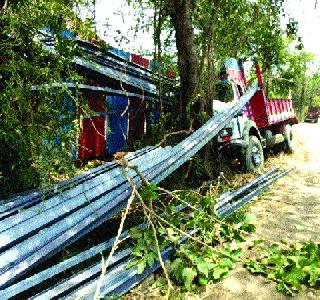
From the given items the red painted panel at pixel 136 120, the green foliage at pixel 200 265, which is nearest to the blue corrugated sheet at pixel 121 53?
the red painted panel at pixel 136 120

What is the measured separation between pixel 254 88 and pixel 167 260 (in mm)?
6231

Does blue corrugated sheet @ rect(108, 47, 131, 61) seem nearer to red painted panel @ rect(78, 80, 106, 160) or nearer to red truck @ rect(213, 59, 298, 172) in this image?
red painted panel @ rect(78, 80, 106, 160)

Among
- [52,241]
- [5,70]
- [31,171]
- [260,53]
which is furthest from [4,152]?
[260,53]

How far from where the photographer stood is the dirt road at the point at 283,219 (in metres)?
3.81

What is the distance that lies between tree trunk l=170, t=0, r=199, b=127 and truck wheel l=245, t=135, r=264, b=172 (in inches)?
69.6

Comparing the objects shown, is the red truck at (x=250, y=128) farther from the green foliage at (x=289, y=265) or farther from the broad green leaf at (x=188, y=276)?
the broad green leaf at (x=188, y=276)

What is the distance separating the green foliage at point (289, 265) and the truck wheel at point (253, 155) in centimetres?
404

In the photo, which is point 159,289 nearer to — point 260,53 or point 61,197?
point 61,197

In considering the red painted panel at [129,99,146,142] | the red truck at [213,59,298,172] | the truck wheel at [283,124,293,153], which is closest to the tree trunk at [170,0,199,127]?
the red truck at [213,59,298,172]

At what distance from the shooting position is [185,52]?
7.71 meters

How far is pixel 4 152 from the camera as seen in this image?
18.0ft

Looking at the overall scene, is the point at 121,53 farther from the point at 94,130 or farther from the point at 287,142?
the point at 287,142

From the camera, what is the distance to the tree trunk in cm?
746

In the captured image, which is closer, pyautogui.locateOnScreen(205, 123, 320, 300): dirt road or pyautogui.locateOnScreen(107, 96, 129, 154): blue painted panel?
pyautogui.locateOnScreen(205, 123, 320, 300): dirt road
